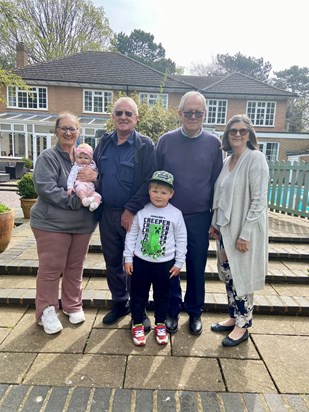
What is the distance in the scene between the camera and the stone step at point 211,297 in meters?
3.31

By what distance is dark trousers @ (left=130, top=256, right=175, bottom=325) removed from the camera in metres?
2.58

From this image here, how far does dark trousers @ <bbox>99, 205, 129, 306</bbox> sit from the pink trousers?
0.21 metres

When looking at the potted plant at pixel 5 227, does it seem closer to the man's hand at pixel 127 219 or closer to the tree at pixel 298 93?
the man's hand at pixel 127 219

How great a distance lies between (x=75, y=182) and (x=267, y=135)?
21864mm

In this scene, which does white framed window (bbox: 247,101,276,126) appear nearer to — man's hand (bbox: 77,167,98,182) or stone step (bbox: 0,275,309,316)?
stone step (bbox: 0,275,309,316)

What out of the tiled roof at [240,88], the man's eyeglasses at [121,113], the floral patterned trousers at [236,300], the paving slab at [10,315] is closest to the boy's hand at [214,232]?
the floral patterned trousers at [236,300]

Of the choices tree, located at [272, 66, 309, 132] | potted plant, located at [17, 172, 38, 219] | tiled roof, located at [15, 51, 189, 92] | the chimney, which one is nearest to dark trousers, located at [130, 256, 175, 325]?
potted plant, located at [17, 172, 38, 219]

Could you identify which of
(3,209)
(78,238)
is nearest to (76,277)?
(78,238)

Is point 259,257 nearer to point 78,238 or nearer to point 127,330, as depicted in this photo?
point 127,330

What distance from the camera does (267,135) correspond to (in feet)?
72.4

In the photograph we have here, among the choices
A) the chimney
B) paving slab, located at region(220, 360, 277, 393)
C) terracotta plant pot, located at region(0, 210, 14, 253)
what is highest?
the chimney

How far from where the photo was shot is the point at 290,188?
7355 mm

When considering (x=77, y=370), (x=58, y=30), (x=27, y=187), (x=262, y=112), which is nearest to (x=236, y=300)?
(x=77, y=370)

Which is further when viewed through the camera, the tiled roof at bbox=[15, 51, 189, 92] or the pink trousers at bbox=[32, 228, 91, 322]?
the tiled roof at bbox=[15, 51, 189, 92]
